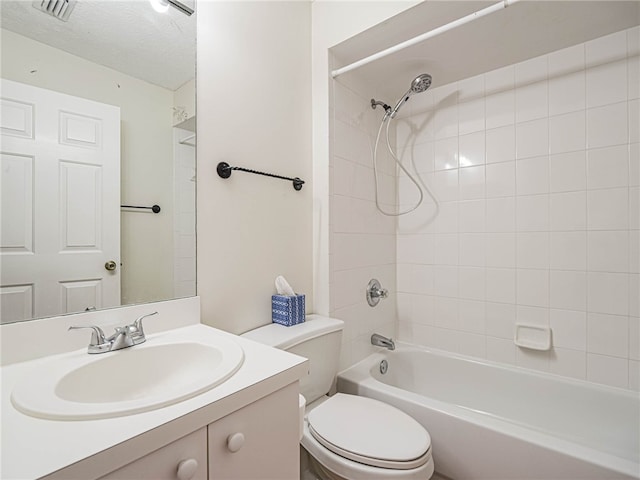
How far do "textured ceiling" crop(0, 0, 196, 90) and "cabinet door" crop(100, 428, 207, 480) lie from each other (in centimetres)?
104

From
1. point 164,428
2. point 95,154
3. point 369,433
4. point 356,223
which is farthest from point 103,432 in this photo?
point 356,223

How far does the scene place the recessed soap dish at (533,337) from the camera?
1595mm

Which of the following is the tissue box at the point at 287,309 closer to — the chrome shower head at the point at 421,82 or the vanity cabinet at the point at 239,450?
the vanity cabinet at the point at 239,450

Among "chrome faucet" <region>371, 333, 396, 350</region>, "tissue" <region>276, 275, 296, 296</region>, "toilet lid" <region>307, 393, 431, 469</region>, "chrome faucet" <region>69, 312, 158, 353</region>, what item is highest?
"tissue" <region>276, 275, 296, 296</region>

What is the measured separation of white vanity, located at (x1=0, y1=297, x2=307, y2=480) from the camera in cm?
45

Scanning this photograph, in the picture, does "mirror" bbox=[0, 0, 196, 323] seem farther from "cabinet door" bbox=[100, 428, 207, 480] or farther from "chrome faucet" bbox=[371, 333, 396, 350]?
"chrome faucet" bbox=[371, 333, 396, 350]

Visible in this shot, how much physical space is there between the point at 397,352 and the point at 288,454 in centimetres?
131

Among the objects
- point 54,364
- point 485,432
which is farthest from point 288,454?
point 485,432

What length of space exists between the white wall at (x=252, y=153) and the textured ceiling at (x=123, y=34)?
0.25ft

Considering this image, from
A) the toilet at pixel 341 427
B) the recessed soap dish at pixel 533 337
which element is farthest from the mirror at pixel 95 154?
the recessed soap dish at pixel 533 337

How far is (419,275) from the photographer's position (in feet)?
6.63

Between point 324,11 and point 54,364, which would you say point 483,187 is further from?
point 54,364

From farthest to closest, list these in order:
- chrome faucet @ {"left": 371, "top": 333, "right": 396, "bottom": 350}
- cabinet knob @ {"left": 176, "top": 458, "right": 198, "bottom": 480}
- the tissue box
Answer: chrome faucet @ {"left": 371, "top": 333, "right": 396, "bottom": 350} < the tissue box < cabinet knob @ {"left": 176, "top": 458, "right": 198, "bottom": 480}

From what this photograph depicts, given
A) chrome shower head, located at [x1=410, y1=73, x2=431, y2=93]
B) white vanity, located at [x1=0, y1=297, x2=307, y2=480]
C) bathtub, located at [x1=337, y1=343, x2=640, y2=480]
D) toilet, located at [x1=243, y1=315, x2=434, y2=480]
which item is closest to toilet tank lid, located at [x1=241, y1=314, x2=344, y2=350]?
toilet, located at [x1=243, y1=315, x2=434, y2=480]
